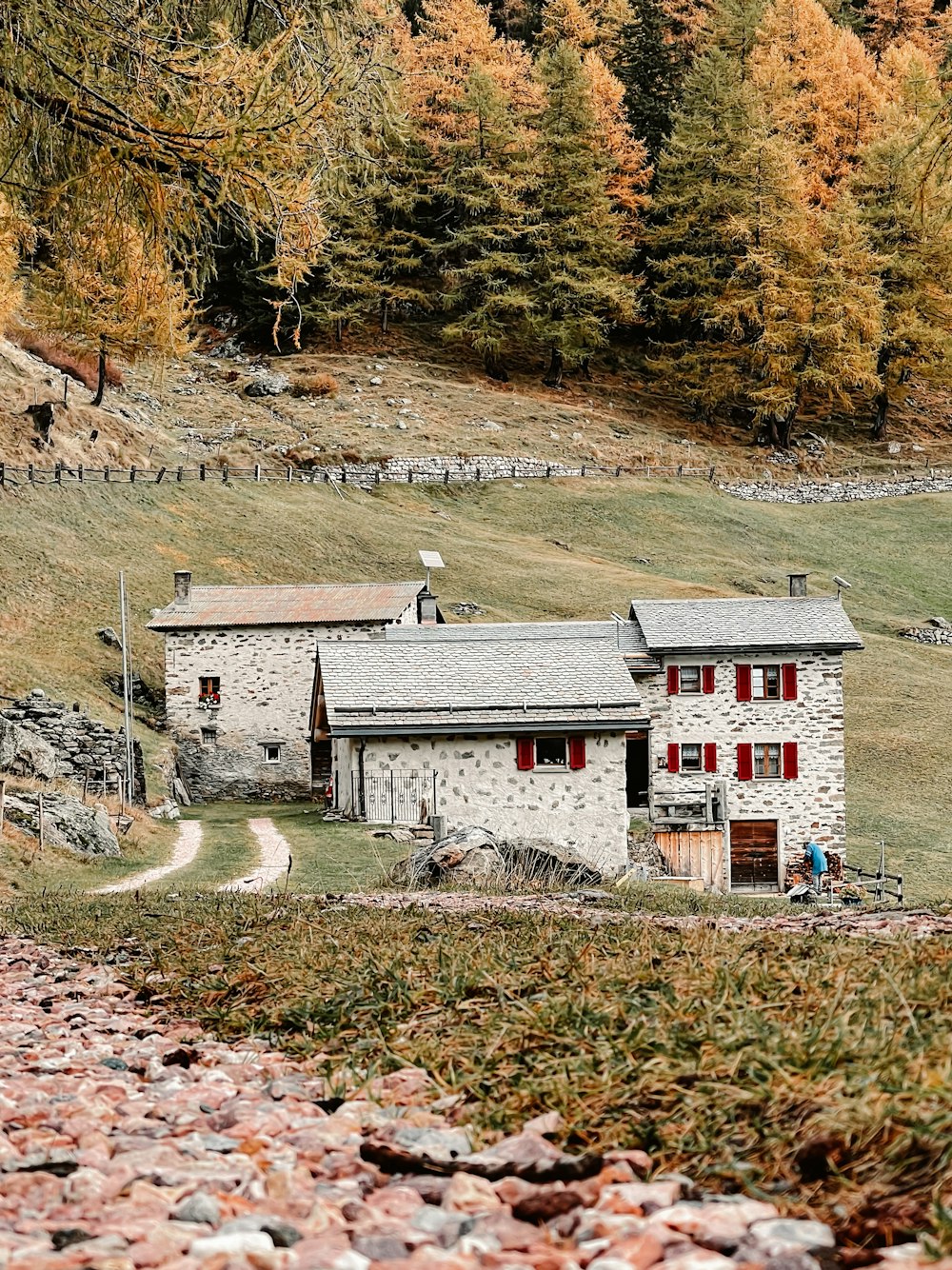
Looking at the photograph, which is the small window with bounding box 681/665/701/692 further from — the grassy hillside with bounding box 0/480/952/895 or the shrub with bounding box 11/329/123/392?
the shrub with bounding box 11/329/123/392

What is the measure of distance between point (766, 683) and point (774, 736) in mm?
1446

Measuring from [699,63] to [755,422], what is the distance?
25.7 metres

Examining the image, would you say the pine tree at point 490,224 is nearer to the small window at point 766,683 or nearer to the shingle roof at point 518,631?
the shingle roof at point 518,631

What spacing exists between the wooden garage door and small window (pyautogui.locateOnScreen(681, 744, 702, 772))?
1.80 metres

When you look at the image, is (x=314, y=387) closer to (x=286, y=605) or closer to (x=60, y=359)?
(x=60, y=359)

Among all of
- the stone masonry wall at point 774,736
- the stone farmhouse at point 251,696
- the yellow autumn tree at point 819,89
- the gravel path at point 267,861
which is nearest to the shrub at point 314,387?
the stone farmhouse at point 251,696

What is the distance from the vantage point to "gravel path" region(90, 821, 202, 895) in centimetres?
1795

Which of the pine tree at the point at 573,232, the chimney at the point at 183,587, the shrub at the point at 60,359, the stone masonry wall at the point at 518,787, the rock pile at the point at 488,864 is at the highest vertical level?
the pine tree at the point at 573,232

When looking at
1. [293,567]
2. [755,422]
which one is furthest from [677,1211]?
[755,422]

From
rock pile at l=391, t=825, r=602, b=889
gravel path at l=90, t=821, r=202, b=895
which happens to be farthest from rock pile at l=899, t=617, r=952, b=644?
rock pile at l=391, t=825, r=602, b=889

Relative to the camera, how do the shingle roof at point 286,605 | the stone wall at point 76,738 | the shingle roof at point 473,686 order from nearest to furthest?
the shingle roof at point 473,686 < the stone wall at point 76,738 < the shingle roof at point 286,605

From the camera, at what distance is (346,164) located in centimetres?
877

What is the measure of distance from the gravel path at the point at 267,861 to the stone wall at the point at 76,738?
3.48 meters

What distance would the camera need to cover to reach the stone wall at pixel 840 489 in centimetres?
6856
